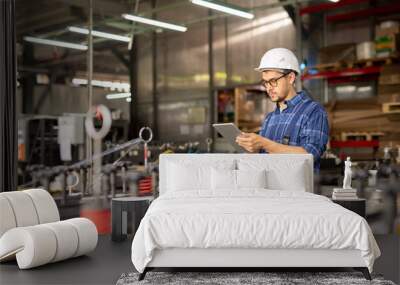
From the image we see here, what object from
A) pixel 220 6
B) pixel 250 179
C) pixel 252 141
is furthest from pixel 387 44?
pixel 252 141

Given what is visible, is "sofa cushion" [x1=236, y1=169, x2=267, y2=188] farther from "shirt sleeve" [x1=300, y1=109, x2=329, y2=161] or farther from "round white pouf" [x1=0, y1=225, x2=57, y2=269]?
"round white pouf" [x1=0, y1=225, x2=57, y2=269]

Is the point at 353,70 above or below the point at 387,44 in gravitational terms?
below

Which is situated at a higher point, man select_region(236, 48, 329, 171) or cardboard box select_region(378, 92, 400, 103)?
cardboard box select_region(378, 92, 400, 103)

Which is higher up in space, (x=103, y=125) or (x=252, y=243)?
(x=103, y=125)

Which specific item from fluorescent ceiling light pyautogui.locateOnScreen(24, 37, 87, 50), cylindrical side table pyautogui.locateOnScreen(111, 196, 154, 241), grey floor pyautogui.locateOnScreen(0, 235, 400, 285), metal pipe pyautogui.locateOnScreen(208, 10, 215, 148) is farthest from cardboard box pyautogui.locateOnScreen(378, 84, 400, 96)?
fluorescent ceiling light pyautogui.locateOnScreen(24, 37, 87, 50)

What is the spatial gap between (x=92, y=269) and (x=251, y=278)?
1.08m

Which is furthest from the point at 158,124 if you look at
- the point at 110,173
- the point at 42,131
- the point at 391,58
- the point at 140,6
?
the point at 391,58

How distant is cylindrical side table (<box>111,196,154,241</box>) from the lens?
4.41 metres

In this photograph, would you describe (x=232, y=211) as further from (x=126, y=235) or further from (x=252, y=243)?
(x=126, y=235)

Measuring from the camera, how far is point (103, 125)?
9.00 meters

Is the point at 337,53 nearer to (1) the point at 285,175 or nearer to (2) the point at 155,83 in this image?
(2) the point at 155,83

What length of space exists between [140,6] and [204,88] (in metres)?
2.37

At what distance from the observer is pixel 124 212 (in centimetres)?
442

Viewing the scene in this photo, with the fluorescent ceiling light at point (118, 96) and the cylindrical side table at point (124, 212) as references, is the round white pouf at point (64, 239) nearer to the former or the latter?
the cylindrical side table at point (124, 212)
